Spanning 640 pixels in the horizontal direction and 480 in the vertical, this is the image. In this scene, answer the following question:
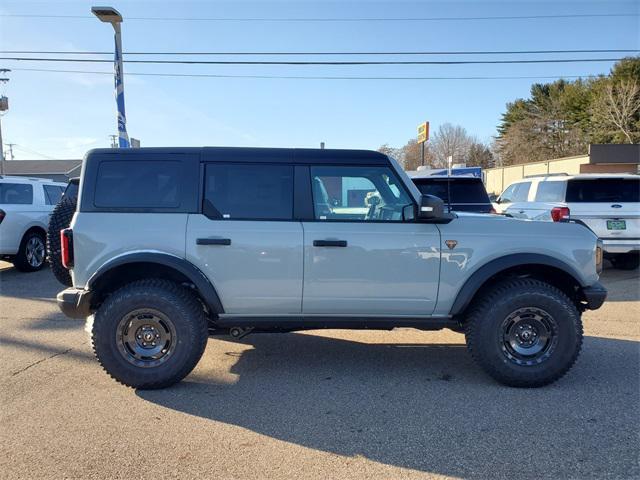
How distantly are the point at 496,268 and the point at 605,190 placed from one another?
20.4 feet

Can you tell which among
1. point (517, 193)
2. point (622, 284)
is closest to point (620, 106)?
point (517, 193)

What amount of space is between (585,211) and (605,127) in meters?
41.5

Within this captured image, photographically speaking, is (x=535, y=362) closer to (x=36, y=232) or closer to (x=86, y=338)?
(x=86, y=338)

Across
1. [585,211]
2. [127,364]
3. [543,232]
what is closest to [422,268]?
[543,232]

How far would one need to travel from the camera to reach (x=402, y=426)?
3197 mm

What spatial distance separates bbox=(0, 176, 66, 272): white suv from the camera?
8.80 metres

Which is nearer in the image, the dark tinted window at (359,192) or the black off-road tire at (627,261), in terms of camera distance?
the dark tinted window at (359,192)

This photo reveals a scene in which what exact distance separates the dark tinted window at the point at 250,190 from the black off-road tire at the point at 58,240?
1677mm

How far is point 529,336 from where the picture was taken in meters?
3.87

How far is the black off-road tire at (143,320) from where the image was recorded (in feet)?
12.2

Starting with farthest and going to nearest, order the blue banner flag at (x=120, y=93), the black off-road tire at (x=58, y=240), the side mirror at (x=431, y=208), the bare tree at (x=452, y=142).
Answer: the bare tree at (x=452, y=142), the blue banner flag at (x=120, y=93), the black off-road tire at (x=58, y=240), the side mirror at (x=431, y=208)

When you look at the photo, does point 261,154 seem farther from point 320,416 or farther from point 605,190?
point 605,190

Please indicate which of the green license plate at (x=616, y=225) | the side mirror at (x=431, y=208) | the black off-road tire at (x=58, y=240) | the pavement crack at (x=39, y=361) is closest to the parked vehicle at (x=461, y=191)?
the green license plate at (x=616, y=225)

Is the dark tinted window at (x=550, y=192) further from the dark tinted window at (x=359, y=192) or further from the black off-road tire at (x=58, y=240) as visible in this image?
the black off-road tire at (x=58, y=240)
